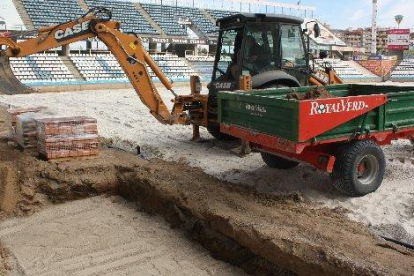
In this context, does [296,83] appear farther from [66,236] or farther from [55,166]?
[66,236]

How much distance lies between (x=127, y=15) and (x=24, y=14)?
799 centimetres

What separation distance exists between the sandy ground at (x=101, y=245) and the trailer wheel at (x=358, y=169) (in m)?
2.00

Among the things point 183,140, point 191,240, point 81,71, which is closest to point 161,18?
point 81,71

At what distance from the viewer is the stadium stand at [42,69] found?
76.7 feet

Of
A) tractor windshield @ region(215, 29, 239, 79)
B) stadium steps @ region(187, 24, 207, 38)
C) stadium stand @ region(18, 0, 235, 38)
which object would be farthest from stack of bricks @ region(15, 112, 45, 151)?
stadium steps @ region(187, 24, 207, 38)

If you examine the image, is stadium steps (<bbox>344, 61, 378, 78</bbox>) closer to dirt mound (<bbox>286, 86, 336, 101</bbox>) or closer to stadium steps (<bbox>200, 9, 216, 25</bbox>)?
stadium steps (<bbox>200, 9, 216, 25</bbox>)

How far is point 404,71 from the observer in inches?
1421

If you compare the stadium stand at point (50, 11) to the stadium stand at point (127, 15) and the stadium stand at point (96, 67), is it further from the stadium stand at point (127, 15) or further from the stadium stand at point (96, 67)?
the stadium stand at point (96, 67)

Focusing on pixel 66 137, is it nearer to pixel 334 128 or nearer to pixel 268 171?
pixel 268 171

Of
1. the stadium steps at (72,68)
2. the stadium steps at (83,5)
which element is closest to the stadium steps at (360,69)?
the stadium steps at (83,5)

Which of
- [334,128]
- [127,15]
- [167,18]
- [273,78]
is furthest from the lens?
[167,18]

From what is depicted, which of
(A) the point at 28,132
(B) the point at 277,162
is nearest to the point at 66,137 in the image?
(A) the point at 28,132

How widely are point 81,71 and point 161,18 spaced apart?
43.2 feet

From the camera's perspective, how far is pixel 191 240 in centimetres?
518
